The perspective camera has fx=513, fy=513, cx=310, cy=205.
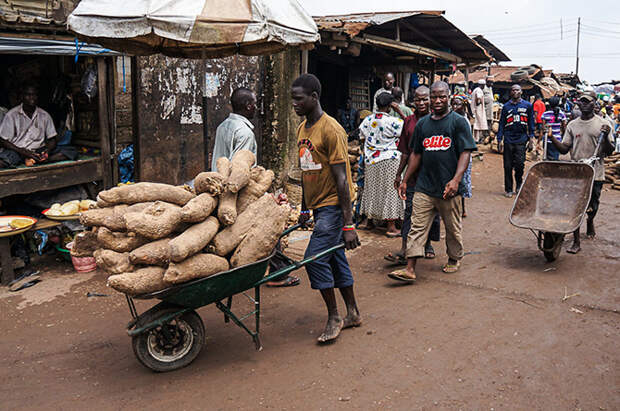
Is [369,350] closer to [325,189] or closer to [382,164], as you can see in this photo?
[325,189]

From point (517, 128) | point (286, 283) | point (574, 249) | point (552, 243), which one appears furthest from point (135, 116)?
point (517, 128)

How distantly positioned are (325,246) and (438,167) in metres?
1.87

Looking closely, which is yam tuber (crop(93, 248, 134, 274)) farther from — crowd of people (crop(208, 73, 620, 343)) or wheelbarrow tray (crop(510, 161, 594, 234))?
wheelbarrow tray (crop(510, 161, 594, 234))

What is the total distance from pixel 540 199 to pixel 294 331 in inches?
148

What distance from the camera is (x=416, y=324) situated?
4289mm

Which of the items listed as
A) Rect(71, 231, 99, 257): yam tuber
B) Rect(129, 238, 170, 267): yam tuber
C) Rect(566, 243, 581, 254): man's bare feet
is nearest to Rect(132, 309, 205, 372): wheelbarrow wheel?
Rect(129, 238, 170, 267): yam tuber

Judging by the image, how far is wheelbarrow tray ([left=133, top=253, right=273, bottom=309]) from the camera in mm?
3148

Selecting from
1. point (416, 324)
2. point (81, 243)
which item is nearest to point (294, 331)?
point (416, 324)

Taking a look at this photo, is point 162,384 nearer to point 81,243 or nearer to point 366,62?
point 81,243

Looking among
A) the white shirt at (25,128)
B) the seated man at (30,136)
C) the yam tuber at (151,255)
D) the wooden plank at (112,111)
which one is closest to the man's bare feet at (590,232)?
the yam tuber at (151,255)

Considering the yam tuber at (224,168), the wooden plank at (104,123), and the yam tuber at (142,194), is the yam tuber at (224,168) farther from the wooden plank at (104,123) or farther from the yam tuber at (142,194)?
the wooden plank at (104,123)

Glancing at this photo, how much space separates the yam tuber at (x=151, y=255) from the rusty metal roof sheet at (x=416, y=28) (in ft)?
20.0

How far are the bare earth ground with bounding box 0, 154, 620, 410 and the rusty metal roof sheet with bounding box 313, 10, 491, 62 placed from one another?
15.2 feet

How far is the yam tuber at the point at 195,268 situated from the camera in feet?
10.00
